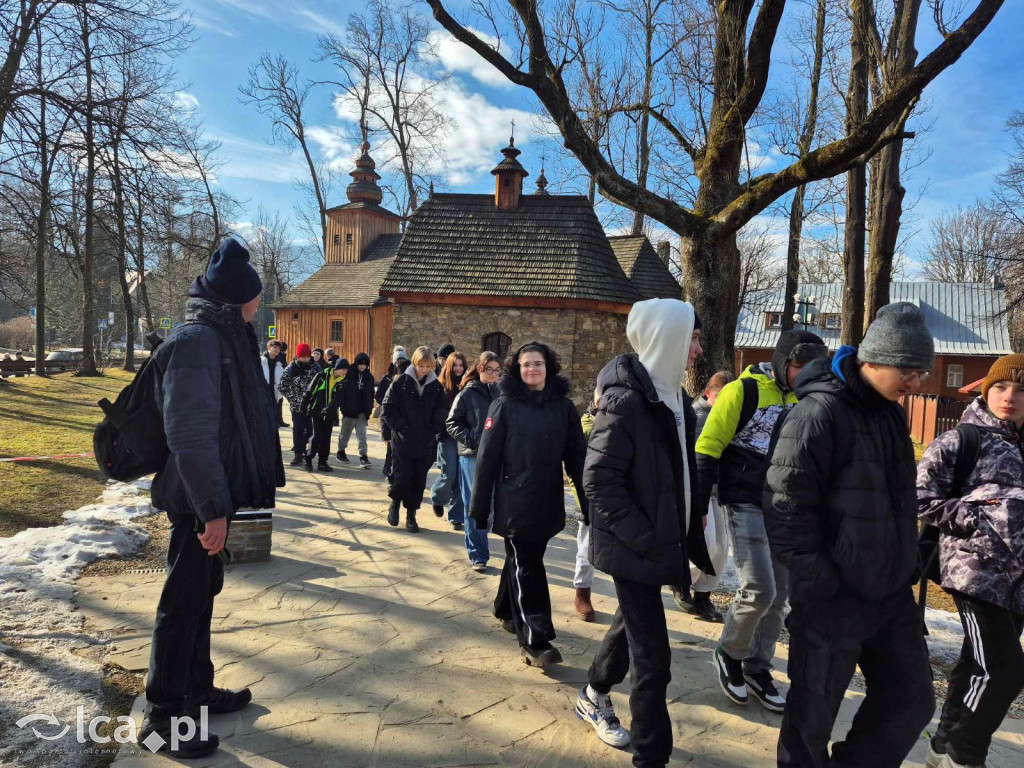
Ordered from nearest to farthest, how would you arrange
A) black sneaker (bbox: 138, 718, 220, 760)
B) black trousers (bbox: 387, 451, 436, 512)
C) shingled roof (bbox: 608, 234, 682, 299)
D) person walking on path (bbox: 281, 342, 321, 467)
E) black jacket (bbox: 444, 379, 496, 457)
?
black sneaker (bbox: 138, 718, 220, 760)
black jacket (bbox: 444, 379, 496, 457)
black trousers (bbox: 387, 451, 436, 512)
person walking on path (bbox: 281, 342, 321, 467)
shingled roof (bbox: 608, 234, 682, 299)

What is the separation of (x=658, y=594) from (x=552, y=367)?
1824 millimetres

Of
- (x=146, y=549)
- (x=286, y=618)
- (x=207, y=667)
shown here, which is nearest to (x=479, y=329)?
(x=146, y=549)

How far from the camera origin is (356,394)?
9734mm

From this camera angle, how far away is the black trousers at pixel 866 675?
2.36 metres

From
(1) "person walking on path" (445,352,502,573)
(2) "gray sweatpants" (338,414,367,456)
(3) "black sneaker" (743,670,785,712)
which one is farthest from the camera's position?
(2) "gray sweatpants" (338,414,367,456)

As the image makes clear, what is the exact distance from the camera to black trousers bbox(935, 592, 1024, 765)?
271 centimetres

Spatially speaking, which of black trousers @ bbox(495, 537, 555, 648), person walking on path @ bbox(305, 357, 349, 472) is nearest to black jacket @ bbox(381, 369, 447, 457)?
black trousers @ bbox(495, 537, 555, 648)

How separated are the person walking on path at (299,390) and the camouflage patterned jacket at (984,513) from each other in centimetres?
825

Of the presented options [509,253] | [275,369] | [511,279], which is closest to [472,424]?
[275,369]

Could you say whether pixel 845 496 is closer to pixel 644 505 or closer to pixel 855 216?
pixel 644 505

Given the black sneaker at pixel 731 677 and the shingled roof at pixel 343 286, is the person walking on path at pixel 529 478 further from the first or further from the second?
the shingled roof at pixel 343 286

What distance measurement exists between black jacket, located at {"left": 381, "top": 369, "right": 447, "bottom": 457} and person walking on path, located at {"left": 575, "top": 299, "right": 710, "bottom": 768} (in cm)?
A: 390

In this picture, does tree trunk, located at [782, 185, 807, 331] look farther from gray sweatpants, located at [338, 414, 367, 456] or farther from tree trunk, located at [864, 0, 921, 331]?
gray sweatpants, located at [338, 414, 367, 456]

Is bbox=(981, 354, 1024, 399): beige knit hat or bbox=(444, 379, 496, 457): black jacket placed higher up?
bbox=(981, 354, 1024, 399): beige knit hat
